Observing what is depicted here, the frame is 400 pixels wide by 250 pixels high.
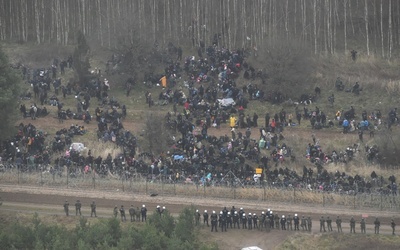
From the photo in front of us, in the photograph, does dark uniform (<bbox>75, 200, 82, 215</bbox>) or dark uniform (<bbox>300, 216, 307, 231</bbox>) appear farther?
dark uniform (<bbox>75, 200, 82, 215</bbox>)

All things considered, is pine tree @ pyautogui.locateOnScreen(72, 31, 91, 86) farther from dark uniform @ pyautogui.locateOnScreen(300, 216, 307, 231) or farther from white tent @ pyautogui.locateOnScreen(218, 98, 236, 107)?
dark uniform @ pyautogui.locateOnScreen(300, 216, 307, 231)

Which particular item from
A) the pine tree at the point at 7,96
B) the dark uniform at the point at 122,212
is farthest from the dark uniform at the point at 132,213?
the pine tree at the point at 7,96

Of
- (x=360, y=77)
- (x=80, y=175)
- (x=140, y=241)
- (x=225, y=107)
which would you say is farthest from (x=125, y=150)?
(x=360, y=77)

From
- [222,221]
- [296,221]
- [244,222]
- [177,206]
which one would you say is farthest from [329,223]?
[177,206]

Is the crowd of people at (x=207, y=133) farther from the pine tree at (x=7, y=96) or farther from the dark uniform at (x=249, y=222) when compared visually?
the dark uniform at (x=249, y=222)

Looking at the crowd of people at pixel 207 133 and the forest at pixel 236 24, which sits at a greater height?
the forest at pixel 236 24

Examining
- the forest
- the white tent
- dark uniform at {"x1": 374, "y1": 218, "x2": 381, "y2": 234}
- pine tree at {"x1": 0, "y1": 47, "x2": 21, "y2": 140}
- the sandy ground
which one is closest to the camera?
dark uniform at {"x1": 374, "y1": 218, "x2": 381, "y2": 234}

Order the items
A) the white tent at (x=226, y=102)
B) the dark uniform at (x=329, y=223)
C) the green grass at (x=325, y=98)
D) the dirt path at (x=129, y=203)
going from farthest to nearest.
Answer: the white tent at (x=226, y=102)
the green grass at (x=325, y=98)
the dirt path at (x=129, y=203)
the dark uniform at (x=329, y=223)

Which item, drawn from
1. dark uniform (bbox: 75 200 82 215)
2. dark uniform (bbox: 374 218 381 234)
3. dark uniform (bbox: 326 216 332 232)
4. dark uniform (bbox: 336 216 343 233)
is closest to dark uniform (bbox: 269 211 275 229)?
dark uniform (bbox: 326 216 332 232)
